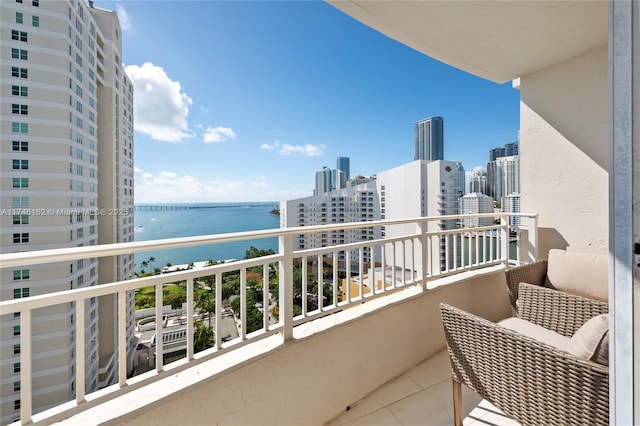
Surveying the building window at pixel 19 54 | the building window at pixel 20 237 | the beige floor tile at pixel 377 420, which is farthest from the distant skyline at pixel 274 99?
the building window at pixel 20 237

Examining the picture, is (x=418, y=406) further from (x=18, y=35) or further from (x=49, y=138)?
(x=18, y=35)

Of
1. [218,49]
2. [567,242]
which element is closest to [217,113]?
[218,49]

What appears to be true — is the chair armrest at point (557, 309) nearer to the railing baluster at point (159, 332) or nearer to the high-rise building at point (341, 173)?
the railing baluster at point (159, 332)

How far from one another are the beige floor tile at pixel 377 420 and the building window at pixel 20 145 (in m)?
7.85

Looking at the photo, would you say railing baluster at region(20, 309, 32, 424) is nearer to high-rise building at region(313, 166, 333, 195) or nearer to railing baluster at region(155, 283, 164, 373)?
railing baluster at region(155, 283, 164, 373)

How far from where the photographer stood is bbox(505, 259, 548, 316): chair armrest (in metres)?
2.27

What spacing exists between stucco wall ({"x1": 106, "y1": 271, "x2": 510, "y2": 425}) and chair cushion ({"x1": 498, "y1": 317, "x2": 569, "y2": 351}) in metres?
0.69

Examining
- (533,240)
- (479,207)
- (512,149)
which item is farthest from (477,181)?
(533,240)

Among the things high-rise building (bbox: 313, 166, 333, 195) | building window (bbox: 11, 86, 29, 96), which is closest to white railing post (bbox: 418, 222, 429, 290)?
building window (bbox: 11, 86, 29, 96)

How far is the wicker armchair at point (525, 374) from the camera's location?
0.97m

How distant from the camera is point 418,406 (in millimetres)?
1832

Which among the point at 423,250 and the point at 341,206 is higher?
the point at 341,206

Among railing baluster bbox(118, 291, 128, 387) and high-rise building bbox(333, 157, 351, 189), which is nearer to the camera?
railing baluster bbox(118, 291, 128, 387)

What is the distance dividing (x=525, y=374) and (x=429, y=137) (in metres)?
15.6
